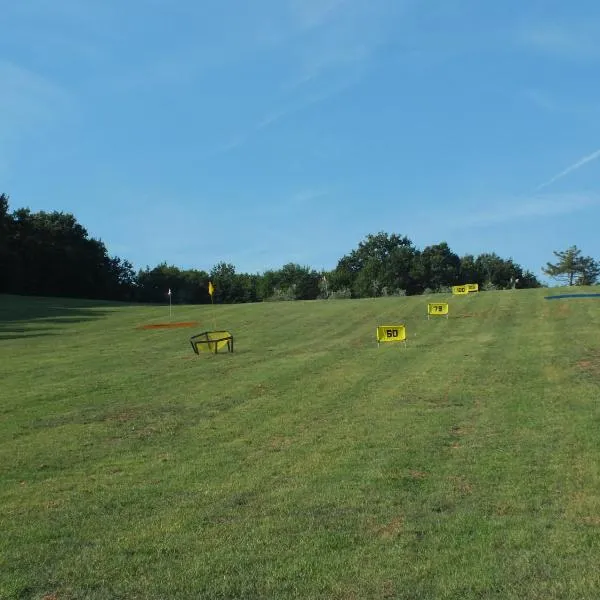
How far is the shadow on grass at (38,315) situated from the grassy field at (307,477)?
45.1 feet

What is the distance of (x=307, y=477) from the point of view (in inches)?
338

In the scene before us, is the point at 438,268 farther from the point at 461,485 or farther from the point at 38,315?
the point at 461,485

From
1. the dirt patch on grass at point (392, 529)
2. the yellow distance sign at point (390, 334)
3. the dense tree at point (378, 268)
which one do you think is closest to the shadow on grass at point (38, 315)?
the yellow distance sign at point (390, 334)

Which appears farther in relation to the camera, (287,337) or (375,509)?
(287,337)

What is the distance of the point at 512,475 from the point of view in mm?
8156

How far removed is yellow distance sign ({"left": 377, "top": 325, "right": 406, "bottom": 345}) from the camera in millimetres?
24181

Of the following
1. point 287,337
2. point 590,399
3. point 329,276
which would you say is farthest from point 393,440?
point 329,276

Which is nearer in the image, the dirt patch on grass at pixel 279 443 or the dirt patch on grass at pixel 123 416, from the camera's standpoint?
the dirt patch on grass at pixel 279 443

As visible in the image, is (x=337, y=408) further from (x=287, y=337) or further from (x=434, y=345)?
(x=287, y=337)

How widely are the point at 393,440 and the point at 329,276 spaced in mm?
119446

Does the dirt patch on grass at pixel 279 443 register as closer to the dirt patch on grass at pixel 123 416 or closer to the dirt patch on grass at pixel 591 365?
the dirt patch on grass at pixel 123 416

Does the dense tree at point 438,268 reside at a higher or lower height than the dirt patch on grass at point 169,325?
higher

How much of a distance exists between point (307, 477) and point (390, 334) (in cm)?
1657

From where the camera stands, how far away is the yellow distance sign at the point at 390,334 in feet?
79.3
